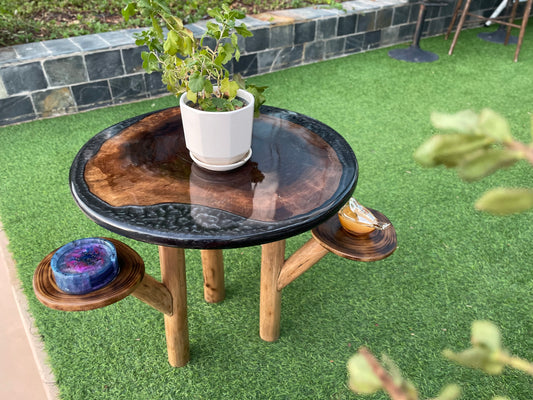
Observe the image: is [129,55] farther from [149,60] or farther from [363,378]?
[363,378]

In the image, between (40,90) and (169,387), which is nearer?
(169,387)

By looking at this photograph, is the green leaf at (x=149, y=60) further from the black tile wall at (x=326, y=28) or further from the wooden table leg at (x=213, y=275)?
the black tile wall at (x=326, y=28)

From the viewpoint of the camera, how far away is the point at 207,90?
113 cm

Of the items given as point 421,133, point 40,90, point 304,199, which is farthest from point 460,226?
point 40,90

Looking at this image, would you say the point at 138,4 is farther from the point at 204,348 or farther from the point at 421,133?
the point at 421,133

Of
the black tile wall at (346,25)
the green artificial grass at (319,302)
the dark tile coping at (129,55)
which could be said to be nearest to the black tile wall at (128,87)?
the dark tile coping at (129,55)

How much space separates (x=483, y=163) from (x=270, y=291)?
50.4 inches

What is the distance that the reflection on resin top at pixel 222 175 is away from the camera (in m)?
1.15

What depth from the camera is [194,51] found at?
123 centimetres

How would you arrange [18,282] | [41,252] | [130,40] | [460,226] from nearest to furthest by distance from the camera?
[18,282] → [41,252] → [460,226] → [130,40]

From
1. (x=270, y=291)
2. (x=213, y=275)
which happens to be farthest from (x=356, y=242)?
(x=213, y=275)

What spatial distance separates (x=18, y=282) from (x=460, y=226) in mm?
2093

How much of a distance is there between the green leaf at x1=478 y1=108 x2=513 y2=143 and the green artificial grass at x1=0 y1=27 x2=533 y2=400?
4.50 ft

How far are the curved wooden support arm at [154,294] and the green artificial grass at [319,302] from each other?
1.09 ft
